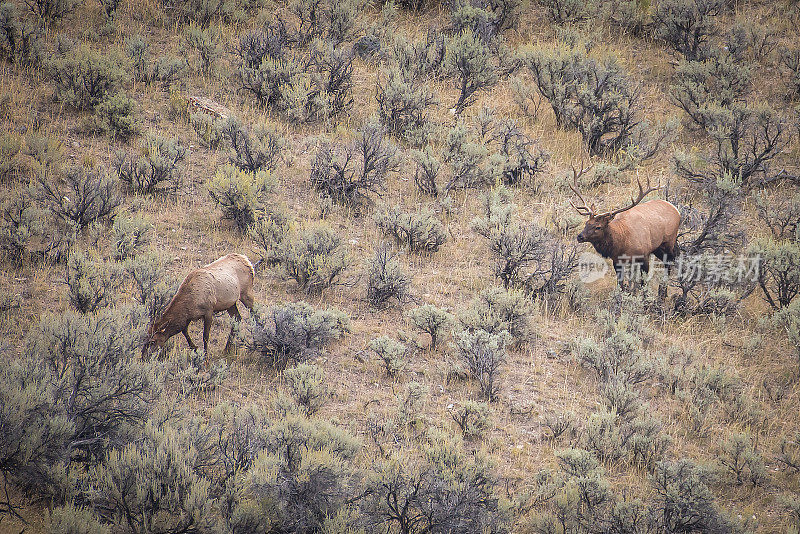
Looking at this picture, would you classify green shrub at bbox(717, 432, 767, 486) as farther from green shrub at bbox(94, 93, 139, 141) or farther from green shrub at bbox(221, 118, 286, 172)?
green shrub at bbox(94, 93, 139, 141)

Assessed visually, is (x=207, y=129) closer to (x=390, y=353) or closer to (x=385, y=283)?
(x=385, y=283)

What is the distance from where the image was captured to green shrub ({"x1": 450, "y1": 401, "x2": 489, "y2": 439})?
8062mm

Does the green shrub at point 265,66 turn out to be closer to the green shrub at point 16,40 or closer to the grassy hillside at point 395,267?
the grassy hillside at point 395,267

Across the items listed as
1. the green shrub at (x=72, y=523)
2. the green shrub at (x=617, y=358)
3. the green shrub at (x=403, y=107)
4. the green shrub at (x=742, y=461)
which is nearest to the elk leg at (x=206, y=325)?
the green shrub at (x=72, y=523)

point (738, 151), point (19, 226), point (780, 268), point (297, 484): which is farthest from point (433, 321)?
point (738, 151)

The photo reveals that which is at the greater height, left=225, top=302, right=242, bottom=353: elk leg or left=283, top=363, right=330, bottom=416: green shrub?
left=225, top=302, right=242, bottom=353: elk leg

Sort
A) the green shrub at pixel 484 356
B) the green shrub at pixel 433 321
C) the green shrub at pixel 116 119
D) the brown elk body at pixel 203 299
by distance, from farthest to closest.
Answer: the green shrub at pixel 116 119, the green shrub at pixel 433 321, the green shrub at pixel 484 356, the brown elk body at pixel 203 299

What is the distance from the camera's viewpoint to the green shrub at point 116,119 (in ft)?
41.5

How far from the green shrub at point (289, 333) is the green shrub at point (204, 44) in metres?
8.46

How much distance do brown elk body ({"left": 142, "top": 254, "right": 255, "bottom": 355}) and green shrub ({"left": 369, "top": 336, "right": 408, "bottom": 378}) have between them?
6.05ft

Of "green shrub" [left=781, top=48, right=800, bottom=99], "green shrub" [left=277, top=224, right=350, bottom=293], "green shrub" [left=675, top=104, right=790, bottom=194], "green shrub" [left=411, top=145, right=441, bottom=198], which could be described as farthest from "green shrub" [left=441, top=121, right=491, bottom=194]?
"green shrub" [left=781, top=48, right=800, bottom=99]

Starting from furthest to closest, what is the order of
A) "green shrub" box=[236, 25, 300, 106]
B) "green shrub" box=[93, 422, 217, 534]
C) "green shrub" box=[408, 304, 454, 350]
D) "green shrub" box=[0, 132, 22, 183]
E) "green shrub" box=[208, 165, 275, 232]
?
"green shrub" box=[236, 25, 300, 106]
"green shrub" box=[208, 165, 275, 232]
"green shrub" box=[0, 132, 22, 183]
"green shrub" box=[408, 304, 454, 350]
"green shrub" box=[93, 422, 217, 534]

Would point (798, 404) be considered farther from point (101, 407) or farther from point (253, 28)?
point (253, 28)

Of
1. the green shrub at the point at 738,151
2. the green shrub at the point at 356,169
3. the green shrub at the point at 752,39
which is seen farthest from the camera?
the green shrub at the point at 752,39
